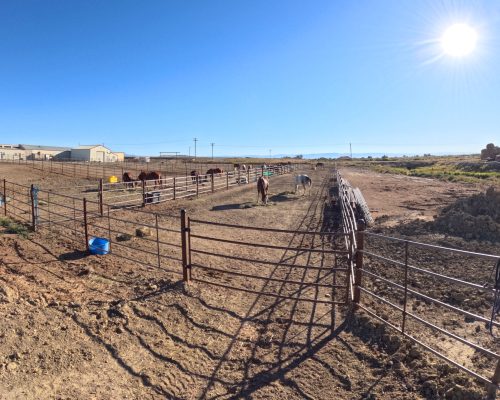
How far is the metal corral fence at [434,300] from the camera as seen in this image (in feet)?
11.0

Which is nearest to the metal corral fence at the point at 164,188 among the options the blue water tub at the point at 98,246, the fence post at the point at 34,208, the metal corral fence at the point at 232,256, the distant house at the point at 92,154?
the metal corral fence at the point at 232,256

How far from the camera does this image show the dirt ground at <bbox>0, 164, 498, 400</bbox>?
326 centimetres

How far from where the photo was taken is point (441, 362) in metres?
3.57

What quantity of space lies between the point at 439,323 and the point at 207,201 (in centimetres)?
1272

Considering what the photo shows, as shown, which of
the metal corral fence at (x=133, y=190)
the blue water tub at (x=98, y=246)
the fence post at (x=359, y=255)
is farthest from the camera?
the metal corral fence at (x=133, y=190)

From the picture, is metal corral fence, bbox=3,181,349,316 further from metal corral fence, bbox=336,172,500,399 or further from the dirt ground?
metal corral fence, bbox=336,172,500,399

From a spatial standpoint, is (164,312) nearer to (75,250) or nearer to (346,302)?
(346,302)

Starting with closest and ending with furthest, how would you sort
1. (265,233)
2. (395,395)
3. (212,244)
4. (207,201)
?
(395,395) → (212,244) → (265,233) → (207,201)

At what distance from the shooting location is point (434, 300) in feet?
11.4

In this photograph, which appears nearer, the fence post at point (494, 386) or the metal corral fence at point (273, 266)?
the fence post at point (494, 386)

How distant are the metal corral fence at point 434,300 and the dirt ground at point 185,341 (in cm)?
32

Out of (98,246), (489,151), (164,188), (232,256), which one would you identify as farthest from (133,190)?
(489,151)

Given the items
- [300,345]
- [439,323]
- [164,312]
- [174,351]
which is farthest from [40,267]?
[439,323]

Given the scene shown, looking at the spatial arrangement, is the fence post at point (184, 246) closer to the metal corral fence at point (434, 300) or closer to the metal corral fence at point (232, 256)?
the metal corral fence at point (232, 256)
